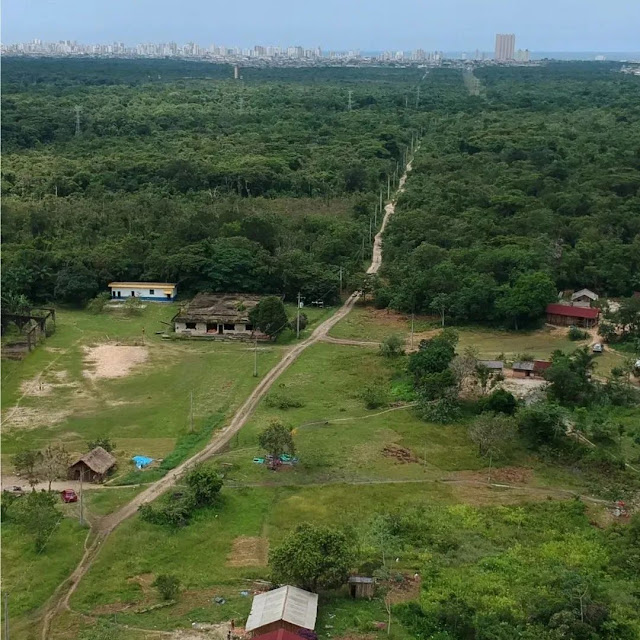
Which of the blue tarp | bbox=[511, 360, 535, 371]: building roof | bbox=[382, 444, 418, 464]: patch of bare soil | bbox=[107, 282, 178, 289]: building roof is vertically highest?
bbox=[107, 282, 178, 289]: building roof

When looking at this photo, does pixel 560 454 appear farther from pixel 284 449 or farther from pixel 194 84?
pixel 194 84

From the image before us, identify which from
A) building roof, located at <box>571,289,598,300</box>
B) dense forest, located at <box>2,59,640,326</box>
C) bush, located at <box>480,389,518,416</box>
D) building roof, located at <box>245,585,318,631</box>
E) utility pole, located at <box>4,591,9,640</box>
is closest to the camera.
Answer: utility pole, located at <box>4,591,9,640</box>

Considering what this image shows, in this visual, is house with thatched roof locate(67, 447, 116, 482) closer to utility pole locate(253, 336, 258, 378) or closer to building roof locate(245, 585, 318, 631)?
building roof locate(245, 585, 318, 631)

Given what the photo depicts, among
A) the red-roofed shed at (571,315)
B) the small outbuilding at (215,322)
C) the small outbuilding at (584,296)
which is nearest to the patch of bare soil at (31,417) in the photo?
→ the small outbuilding at (215,322)

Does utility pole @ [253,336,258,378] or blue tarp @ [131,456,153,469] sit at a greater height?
utility pole @ [253,336,258,378]

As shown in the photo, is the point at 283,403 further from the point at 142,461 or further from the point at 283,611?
the point at 283,611

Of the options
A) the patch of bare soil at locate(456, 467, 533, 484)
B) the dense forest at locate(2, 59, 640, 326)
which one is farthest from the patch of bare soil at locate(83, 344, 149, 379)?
the patch of bare soil at locate(456, 467, 533, 484)

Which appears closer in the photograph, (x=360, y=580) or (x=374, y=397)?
(x=360, y=580)

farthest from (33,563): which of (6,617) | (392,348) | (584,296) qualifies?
(584,296)
